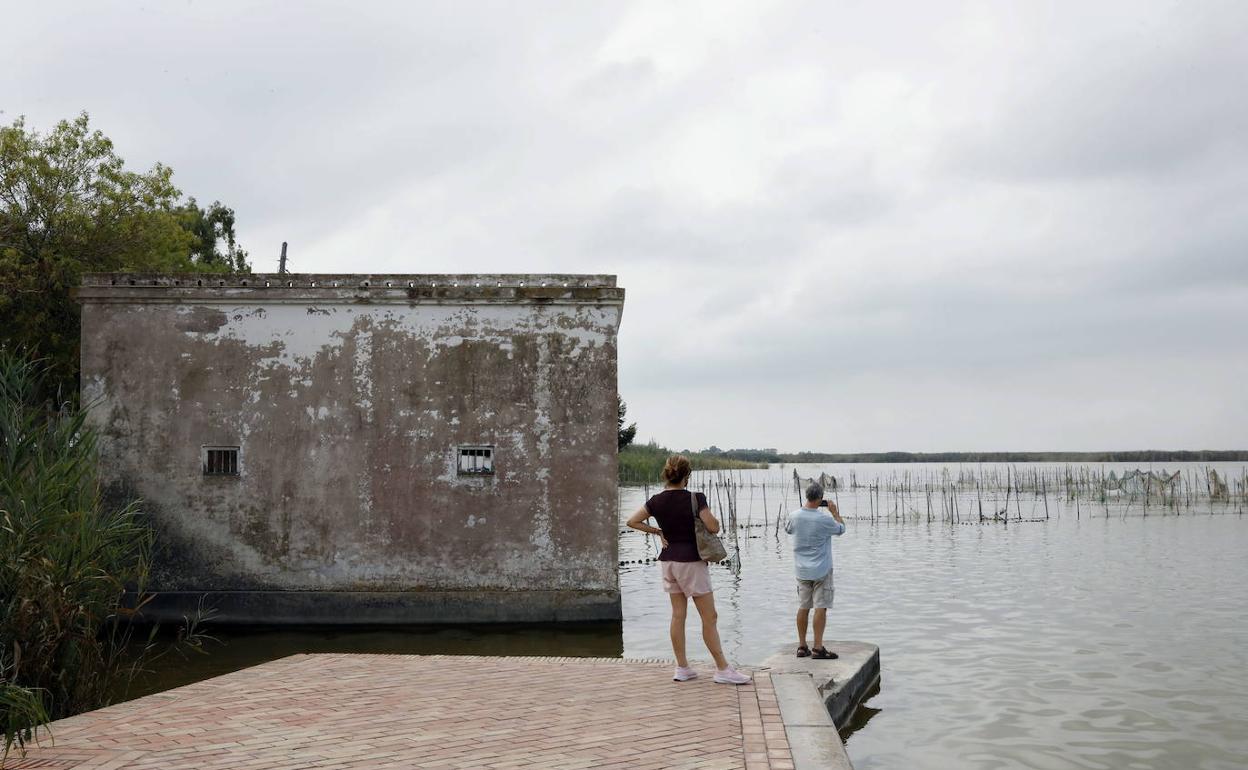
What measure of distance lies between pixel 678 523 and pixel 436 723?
99.7 inches

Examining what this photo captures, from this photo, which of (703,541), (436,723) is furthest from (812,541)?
(436,723)

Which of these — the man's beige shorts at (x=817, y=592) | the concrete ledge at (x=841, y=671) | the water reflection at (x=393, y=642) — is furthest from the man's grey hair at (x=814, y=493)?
the water reflection at (x=393, y=642)

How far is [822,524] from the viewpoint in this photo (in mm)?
9898

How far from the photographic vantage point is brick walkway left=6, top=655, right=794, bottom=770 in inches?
239

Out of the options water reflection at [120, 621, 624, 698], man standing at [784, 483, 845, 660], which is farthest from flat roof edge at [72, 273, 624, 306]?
man standing at [784, 483, 845, 660]

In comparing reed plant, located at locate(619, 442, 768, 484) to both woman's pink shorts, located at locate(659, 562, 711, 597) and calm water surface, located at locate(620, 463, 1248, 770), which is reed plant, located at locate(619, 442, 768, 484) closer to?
calm water surface, located at locate(620, 463, 1248, 770)

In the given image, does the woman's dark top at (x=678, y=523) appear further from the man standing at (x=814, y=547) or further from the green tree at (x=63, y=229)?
the green tree at (x=63, y=229)

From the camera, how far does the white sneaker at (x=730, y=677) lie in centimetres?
812

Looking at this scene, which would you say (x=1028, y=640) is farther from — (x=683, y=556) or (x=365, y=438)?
(x=365, y=438)

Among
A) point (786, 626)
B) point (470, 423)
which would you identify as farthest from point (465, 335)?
point (786, 626)

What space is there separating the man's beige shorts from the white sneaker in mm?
2201

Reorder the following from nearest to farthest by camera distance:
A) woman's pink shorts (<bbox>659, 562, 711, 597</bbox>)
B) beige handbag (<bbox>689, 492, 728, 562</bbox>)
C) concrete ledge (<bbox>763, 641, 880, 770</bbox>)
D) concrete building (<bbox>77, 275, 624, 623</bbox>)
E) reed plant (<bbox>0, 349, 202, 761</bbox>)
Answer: concrete ledge (<bbox>763, 641, 880, 770</bbox>)
reed plant (<bbox>0, 349, 202, 761</bbox>)
beige handbag (<bbox>689, 492, 728, 562</bbox>)
woman's pink shorts (<bbox>659, 562, 711, 597</bbox>)
concrete building (<bbox>77, 275, 624, 623</bbox>)

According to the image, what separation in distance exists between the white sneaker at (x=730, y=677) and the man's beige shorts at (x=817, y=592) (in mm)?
2201

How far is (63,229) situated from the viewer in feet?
69.5
